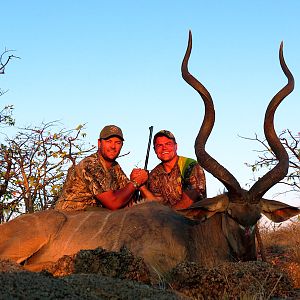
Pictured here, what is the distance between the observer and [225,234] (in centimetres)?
546

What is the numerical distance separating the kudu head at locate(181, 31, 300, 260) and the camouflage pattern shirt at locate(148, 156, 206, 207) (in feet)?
4.02

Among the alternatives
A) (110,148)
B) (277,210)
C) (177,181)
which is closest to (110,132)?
(110,148)

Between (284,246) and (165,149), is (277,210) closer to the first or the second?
(165,149)

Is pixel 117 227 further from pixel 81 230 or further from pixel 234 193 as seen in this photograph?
pixel 234 193

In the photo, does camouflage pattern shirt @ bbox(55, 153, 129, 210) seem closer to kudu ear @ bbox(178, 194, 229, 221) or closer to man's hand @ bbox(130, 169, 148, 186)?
man's hand @ bbox(130, 169, 148, 186)

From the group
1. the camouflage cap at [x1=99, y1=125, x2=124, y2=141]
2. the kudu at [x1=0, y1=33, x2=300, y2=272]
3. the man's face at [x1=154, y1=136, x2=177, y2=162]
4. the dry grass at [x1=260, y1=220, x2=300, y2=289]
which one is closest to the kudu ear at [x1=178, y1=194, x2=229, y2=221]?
the kudu at [x1=0, y1=33, x2=300, y2=272]

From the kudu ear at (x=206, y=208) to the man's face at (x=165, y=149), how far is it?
1.65 meters

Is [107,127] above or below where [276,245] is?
above

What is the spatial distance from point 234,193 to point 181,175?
1.74 metres

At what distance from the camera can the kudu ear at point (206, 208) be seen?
5387 mm

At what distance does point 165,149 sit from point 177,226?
1.44m

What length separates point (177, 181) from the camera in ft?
22.9

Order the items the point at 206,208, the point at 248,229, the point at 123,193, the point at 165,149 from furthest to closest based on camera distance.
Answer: the point at 165,149
the point at 123,193
the point at 206,208
the point at 248,229

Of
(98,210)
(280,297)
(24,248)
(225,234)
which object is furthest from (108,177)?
(280,297)
